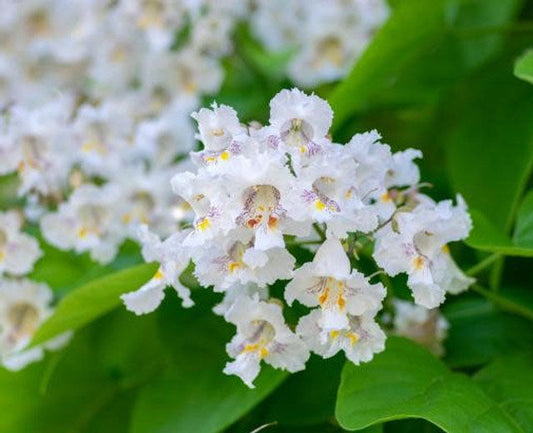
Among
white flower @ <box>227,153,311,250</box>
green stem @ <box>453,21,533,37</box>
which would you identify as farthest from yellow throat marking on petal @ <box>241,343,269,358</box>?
green stem @ <box>453,21,533,37</box>

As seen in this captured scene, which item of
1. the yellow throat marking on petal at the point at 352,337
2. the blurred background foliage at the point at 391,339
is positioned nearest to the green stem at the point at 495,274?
the blurred background foliage at the point at 391,339

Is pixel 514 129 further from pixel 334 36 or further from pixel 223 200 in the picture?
pixel 223 200

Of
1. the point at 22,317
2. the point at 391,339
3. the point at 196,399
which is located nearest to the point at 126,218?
the point at 22,317

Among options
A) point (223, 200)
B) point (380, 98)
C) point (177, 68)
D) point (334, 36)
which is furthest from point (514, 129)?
point (223, 200)

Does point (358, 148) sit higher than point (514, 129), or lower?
higher

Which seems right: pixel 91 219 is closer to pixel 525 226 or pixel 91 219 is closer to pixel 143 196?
pixel 143 196

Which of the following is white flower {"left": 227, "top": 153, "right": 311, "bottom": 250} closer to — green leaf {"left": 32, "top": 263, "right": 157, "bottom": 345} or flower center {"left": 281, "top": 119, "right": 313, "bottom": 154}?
flower center {"left": 281, "top": 119, "right": 313, "bottom": 154}
